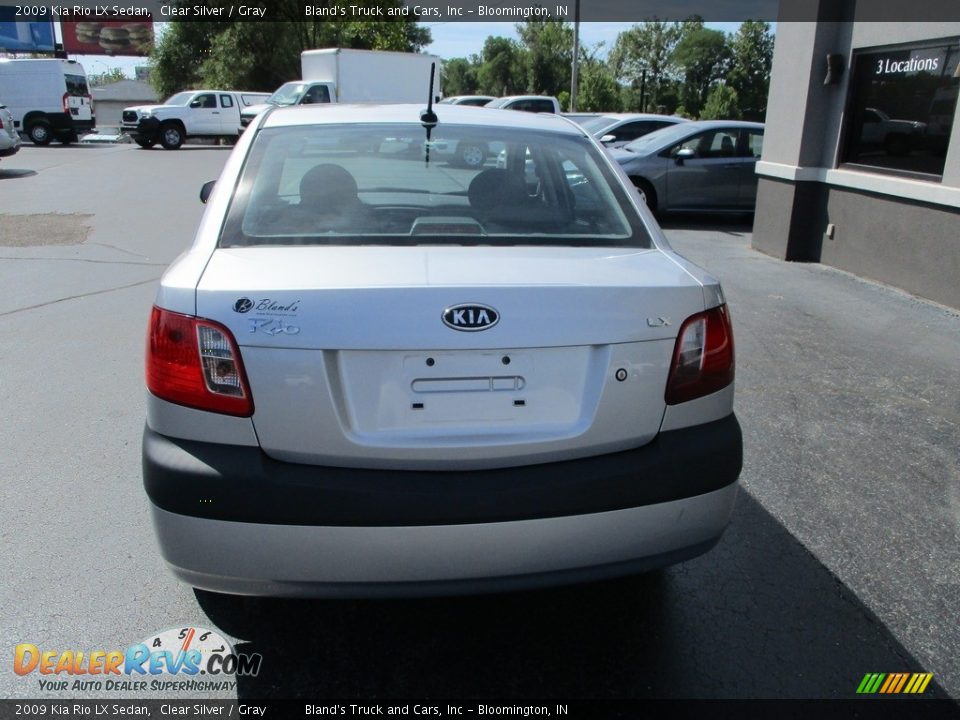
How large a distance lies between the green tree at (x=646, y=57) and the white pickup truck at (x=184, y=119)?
145 ft

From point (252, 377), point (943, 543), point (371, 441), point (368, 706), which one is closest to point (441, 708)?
point (368, 706)

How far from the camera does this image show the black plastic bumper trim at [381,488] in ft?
7.48

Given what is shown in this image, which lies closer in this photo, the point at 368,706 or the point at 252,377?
the point at 252,377

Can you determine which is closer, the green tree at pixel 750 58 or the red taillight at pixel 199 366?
the red taillight at pixel 199 366

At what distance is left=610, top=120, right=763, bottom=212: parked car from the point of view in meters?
13.4

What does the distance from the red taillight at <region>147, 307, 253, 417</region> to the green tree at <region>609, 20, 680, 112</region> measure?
70.7 meters

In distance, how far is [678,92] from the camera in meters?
71.1

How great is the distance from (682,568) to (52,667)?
225 cm

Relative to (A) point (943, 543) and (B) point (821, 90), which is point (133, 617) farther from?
(B) point (821, 90)

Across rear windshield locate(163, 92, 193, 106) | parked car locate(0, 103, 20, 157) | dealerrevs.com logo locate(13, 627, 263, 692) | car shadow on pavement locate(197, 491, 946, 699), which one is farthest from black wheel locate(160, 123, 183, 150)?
dealerrevs.com logo locate(13, 627, 263, 692)

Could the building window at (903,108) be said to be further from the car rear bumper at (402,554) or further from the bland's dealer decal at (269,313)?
the bland's dealer decal at (269,313)

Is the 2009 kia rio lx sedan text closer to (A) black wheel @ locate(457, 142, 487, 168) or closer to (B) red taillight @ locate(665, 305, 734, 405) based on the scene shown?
(B) red taillight @ locate(665, 305, 734, 405)

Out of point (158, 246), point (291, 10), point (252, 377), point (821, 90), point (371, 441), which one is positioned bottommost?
point (158, 246)

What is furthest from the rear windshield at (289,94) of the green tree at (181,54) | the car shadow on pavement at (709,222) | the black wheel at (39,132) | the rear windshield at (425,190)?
the rear windshield at (425,190)
